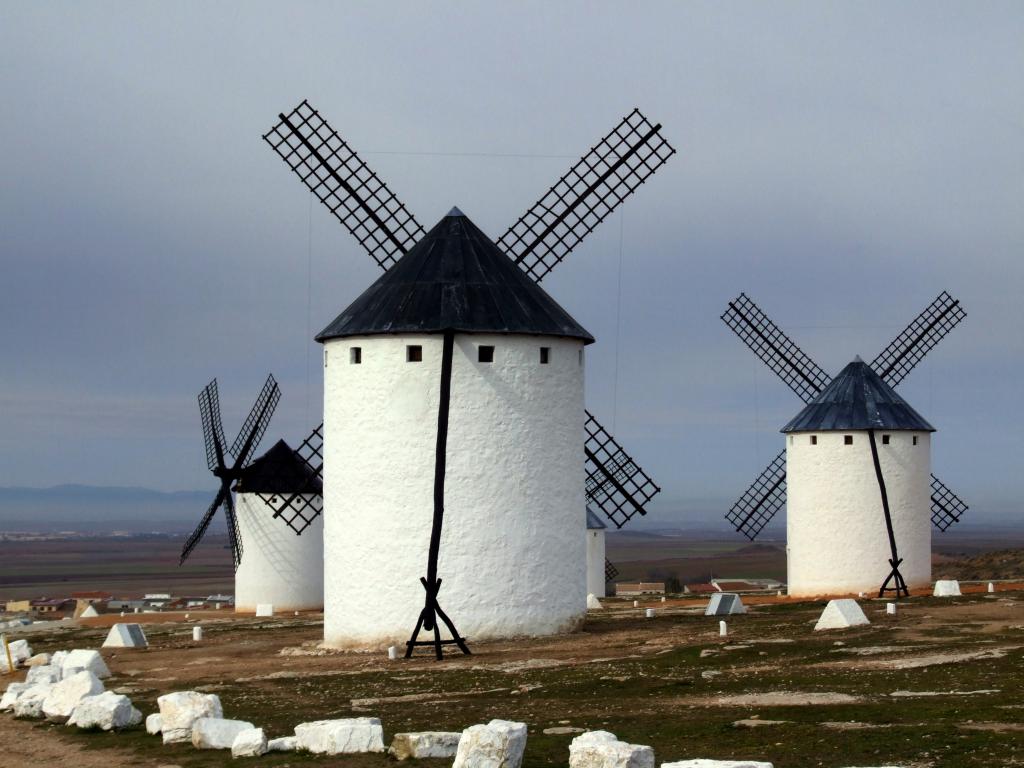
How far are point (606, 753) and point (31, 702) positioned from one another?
10.9 m

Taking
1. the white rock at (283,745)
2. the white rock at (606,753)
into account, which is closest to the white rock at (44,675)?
the white rock at (283,745)

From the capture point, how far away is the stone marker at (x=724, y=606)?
34094 mm

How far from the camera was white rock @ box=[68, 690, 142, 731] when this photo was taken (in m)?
18.6

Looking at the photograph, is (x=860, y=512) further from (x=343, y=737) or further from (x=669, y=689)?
(x=343, y=737)

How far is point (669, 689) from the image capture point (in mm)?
19812

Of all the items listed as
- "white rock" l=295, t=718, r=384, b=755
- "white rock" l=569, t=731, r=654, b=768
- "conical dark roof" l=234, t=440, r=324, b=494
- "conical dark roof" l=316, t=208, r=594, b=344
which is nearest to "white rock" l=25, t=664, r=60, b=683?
"white rock" l=295, t=718, r=384, b=755

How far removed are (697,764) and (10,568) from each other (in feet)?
559

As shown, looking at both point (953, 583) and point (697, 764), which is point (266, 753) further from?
point (953, 583)

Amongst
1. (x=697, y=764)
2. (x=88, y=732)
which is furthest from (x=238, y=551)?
(x=697, y=764)

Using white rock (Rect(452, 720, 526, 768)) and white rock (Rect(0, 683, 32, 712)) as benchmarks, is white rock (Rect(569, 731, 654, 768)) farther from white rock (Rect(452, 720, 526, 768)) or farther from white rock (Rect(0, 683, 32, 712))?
white rock (Rect(0, 683, 32, 712))

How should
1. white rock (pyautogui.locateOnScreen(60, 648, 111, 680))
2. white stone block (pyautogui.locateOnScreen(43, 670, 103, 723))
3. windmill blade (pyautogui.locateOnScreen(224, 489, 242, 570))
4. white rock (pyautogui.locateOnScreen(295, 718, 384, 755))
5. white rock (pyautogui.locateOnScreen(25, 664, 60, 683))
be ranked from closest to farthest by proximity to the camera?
white rock (pyautogui.locateOnScreen(295, 718, 384, 755))
white stone block (pyautogui.locateOnScreen(43, 670, 103, 723))
white rock (pyautogui.locateOnScreen(25, 664, 60, 683))
white rock (pyautogui.locateOnScreen(60, 648, 111, 680))
windmill blade (pyautogui.locateOnScreen(224, 489, 242, 570))

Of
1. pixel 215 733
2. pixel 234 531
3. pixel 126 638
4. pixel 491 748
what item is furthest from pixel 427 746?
pixel 234 531

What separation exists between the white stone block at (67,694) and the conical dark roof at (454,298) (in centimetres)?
956

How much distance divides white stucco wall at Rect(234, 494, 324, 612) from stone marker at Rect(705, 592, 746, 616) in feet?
65.0
